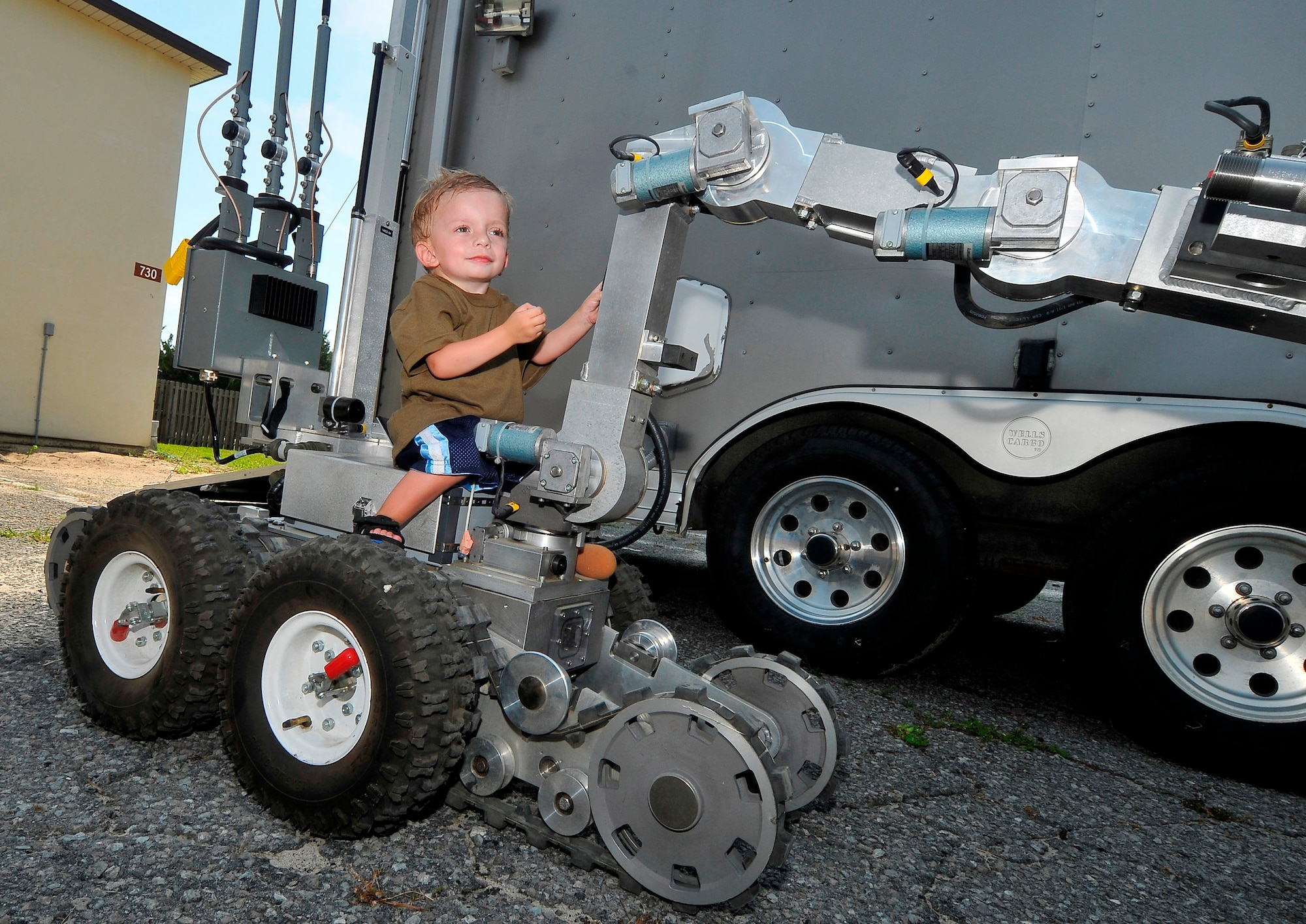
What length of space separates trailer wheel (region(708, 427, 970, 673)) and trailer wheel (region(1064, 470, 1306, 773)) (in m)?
0.49

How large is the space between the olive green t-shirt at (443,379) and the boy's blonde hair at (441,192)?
0.15m

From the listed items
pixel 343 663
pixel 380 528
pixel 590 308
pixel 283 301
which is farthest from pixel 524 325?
pixel 283 301

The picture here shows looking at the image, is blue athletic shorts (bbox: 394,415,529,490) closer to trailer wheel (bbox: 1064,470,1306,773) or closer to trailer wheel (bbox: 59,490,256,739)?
trailer wheel (bbox: 59,490,256,739)

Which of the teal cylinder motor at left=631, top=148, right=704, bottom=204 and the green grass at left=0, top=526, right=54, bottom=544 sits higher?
the teal cylinder motor at left=631, top=148, right=704, bottom=204

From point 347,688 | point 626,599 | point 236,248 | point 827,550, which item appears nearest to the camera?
point 347,688

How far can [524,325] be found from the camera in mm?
1850

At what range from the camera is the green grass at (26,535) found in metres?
4.33

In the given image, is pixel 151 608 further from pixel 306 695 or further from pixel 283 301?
pixel 283 301

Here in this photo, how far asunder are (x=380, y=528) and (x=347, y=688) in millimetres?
360

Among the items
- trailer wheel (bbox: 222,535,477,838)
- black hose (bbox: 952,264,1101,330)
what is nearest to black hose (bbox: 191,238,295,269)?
trailer wheel (bbox: 222,535,477,838)

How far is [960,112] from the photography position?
3162 mm

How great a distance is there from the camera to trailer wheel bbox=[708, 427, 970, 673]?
300 centimetres

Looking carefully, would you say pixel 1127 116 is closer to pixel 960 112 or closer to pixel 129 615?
pixel 960 112

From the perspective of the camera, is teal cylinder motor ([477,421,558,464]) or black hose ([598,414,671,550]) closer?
teal cylinder motor ([477,421,558,464])
